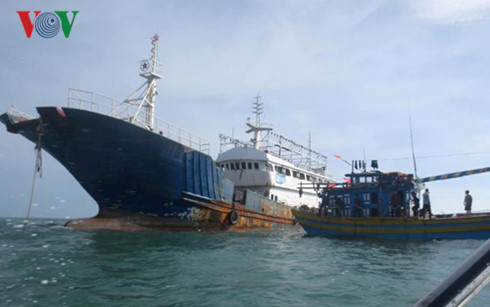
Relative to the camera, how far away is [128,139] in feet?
52.9

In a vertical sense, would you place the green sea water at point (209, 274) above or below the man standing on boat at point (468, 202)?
below

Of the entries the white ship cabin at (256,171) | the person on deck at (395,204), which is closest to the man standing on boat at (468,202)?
the person on deck at (395,204)

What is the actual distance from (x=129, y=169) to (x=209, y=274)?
1004cm

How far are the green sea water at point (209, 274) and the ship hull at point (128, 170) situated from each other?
4.50 meters

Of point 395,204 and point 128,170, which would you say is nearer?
point 128,170

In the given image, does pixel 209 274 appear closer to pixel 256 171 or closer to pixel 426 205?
pixel 426 205

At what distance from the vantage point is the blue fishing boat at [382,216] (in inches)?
660

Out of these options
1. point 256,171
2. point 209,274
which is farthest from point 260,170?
point 209,274

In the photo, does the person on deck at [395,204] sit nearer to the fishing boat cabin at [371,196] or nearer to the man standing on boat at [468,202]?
the fishing boat cabin at [371,196]

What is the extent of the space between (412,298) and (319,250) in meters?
6.44

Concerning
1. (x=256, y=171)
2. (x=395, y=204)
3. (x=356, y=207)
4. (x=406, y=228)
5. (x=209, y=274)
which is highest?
(x=256, y=171)

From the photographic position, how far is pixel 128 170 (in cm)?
1677

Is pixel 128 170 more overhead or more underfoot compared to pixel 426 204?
more overhead

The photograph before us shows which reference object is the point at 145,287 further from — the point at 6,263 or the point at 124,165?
the point at 124,165
